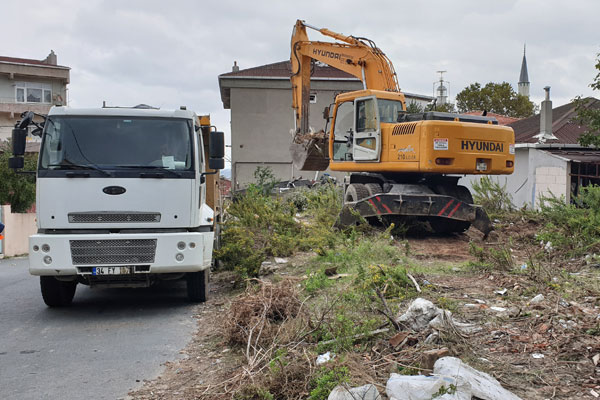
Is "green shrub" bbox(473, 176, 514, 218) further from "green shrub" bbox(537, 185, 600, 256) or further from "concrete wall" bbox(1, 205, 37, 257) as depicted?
"concrete wall" bbox(1, 205, 37, 257)

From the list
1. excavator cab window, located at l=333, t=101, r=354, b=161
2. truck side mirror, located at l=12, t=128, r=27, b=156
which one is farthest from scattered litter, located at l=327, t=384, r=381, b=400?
excavator cab window, located at l=333, t=101, r=354, b=161

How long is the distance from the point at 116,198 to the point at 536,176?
19.2 m

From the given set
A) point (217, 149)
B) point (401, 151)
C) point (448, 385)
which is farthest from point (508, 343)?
point (401, 151)

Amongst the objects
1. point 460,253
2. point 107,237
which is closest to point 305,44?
point 460,253

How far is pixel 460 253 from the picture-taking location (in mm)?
11742

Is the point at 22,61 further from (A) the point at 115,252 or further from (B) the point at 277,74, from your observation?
(A) the point at 115,252

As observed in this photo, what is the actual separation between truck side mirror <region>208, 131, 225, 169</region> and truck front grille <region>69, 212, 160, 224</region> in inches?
48.1

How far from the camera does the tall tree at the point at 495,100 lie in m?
56.0

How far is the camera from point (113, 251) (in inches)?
319

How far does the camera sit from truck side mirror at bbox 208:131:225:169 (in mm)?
8898

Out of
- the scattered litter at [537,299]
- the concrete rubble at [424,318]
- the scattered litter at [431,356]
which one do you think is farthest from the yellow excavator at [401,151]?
the scattered litter at [431,356]

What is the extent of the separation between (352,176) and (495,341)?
956cm

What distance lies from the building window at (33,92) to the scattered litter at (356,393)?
1815 inches

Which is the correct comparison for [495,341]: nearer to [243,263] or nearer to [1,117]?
[243,263]
